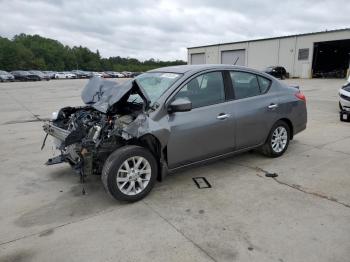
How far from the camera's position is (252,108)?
4617 millimetres

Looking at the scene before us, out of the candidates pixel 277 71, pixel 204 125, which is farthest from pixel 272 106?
pixel 277 71

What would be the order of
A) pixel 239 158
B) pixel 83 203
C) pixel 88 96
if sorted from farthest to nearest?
1. pixel 239 158
2. pixel 88 96
3. pixel 83 203

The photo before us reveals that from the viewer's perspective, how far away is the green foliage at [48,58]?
7019 cm

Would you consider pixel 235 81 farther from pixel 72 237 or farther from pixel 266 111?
pixel 72 237

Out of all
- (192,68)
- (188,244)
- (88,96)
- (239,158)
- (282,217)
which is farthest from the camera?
(239,158)

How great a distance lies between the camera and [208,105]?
418 centimetres

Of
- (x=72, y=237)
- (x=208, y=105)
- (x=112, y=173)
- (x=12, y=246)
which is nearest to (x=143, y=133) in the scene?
(x=112, y=173)

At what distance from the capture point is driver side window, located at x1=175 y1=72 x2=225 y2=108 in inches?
161

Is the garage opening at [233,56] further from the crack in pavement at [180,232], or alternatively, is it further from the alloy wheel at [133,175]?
the crack in pavement at [180,232]

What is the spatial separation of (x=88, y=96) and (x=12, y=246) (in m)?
2.49

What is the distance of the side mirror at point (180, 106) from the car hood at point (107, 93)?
33 cm

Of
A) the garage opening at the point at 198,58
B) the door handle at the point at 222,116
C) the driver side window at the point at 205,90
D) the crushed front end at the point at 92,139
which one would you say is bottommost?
the crushed front end at the point at 92,139

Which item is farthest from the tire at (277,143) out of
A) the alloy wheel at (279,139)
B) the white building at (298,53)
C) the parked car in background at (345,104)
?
the white building at (298,53)

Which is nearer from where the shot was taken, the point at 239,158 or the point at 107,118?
the point at 107,118
